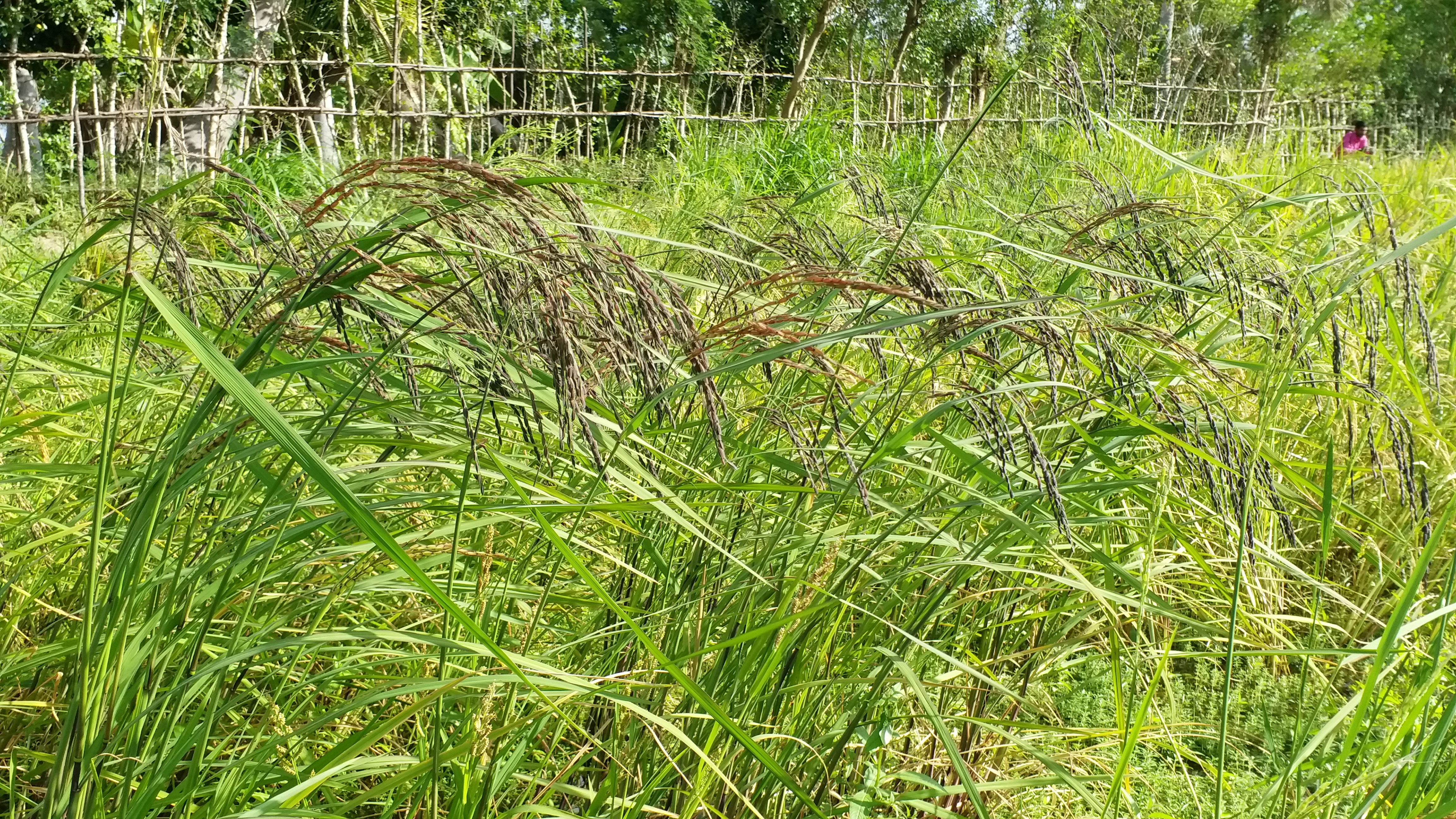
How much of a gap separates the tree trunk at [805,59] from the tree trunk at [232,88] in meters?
4.78

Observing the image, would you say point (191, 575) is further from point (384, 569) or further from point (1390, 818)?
point (1390, 818)

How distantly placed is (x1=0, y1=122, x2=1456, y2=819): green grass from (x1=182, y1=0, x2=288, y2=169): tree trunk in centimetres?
473

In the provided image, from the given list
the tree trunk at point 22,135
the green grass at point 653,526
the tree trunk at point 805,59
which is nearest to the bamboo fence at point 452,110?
the tree trunk at point 22,135

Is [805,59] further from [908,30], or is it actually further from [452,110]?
[452,110]

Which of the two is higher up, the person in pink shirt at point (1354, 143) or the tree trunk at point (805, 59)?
the tree trunk at point (805, 59)

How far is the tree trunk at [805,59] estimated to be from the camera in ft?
33.6

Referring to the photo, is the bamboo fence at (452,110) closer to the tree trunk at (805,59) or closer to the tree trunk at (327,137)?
the tree trunk at (327,137)

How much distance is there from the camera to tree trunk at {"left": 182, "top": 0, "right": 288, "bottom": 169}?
23.3 ft

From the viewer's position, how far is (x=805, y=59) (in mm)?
10719

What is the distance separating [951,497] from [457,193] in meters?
0.89

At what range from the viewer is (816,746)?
1.32m

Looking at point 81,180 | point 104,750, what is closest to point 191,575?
point 104,750

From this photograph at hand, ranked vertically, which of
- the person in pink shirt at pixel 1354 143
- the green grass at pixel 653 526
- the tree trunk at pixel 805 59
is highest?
the tree trunk at pixel 805 59

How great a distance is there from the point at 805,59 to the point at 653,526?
10.1 metres
